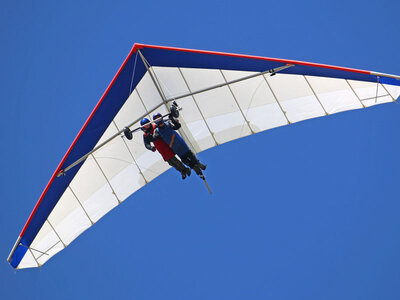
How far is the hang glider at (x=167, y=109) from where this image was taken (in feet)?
77.9

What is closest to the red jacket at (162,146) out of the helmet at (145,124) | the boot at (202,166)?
the helmet at (145,124)

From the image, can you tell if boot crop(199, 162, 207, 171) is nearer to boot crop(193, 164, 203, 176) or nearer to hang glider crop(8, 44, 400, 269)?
boot crop(193, 164, 203, 176)

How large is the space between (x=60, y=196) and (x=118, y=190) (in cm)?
233

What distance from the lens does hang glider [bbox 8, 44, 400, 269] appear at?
23.8m

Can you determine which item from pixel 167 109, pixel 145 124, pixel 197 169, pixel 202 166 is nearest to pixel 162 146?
pixel 145 124

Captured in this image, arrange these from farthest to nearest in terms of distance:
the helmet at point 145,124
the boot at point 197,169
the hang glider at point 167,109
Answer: the boot at point 197,169 < the hang glider at point 167,109 < the helmet at point 145,124

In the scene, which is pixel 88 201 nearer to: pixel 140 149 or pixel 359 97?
pixel 140 149

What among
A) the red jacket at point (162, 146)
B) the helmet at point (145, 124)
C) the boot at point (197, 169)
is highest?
the helmet at point (145, 124)

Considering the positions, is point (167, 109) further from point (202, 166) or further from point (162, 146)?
point (202, 166)

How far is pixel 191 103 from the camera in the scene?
25812 mm

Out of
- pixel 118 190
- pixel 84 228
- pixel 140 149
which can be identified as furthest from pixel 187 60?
pixel 84 228

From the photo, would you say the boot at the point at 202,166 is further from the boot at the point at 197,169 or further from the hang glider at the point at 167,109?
the hang glider at the point at 167,109

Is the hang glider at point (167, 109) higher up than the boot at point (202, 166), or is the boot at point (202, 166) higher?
the hang glider at point (167, 109)

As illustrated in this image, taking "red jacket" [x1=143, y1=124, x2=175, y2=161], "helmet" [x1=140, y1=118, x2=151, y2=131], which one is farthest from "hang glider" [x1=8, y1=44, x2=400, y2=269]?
"red jacket" [x1=143, y1=124, x2=175, y2=161]
